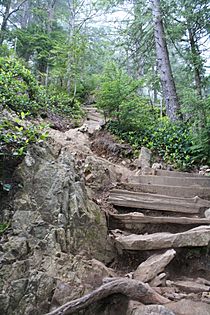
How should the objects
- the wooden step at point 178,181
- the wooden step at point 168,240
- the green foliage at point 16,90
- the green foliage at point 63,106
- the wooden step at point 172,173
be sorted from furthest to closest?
the green foliage at point 63,106, the green foliage at point 16,90, the wooden step at point 172,173, the wooden step at point 178,181, the wooden step at point 168,240

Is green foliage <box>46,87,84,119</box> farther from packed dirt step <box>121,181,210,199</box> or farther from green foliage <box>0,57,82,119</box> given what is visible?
packed dirt step <box>121,181,210,199</box>

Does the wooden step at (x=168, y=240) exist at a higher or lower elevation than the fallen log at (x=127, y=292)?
higher

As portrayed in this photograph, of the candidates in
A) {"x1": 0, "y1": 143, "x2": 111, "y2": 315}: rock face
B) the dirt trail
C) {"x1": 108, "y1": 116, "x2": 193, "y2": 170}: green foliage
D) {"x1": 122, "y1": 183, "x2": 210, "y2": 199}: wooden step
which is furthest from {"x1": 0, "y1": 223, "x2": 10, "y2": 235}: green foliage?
{"x1": 108, "y1": 116, "x2": 193, "y2": 170}: green foliage

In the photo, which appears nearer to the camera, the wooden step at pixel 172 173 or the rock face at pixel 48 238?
the rock face at pixel 48 238

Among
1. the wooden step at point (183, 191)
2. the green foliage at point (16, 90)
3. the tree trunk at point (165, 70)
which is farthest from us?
the tree trunk at point (165, 70)

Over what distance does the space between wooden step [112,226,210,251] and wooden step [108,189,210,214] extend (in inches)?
24.5

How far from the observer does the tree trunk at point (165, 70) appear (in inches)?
316

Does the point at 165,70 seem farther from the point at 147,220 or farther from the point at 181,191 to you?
the point at 147,220

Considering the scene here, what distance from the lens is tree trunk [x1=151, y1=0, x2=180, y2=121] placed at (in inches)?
316

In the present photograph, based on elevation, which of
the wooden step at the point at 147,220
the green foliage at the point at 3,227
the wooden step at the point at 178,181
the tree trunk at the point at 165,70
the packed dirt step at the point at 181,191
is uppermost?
the tree trunk at the point at 165,70

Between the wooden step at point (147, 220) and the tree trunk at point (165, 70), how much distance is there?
5008 millimetres

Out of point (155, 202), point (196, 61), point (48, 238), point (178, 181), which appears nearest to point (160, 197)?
point (155, 202)

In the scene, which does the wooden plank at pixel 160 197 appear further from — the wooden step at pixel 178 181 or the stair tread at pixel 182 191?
the wooden step at pixel 178 181

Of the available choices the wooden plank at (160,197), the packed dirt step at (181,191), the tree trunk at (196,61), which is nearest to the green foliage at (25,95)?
the wooden plank at (160,197)
